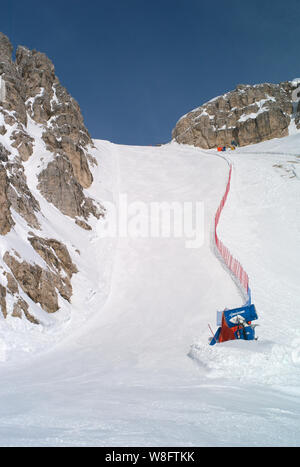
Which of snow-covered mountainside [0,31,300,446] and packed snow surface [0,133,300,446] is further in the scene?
snow-covered mountainside [0,31,300,446]

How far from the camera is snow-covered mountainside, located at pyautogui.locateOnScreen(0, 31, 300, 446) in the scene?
4.49 m

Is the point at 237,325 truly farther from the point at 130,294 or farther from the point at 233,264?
the point at 233,264

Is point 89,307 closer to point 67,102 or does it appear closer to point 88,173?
point 88,173

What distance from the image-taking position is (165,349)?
1164 centimetres

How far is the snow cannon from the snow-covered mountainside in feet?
3.14

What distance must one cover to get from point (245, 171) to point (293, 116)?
173ft

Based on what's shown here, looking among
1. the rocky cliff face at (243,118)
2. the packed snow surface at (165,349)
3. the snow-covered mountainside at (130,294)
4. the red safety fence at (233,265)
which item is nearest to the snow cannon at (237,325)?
the snow-covered mountainside at (130,294)

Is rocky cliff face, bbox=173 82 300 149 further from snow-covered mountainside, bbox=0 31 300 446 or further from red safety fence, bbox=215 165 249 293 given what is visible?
red safety fence, bbox=215 165 249 293

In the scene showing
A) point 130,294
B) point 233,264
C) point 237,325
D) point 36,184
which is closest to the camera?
point 237,325

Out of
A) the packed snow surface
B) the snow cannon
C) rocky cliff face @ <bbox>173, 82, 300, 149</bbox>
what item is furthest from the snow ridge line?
rocky cliff face @ <bbox>173, 82, 300, 149</bbox>

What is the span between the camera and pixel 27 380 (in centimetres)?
792

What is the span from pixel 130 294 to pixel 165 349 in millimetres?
7721

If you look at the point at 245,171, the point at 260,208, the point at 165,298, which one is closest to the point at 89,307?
the point at 165,298

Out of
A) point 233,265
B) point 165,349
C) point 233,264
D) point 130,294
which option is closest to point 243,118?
point 233,264
